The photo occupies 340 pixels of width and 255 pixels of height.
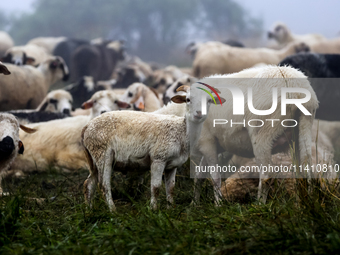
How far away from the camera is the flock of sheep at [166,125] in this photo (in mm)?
4301

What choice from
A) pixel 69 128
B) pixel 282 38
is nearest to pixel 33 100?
pixel 69 128

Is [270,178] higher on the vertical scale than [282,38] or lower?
lower

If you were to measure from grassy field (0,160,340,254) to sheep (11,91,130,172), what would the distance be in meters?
3.01

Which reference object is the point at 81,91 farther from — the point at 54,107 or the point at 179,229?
the point at 179,229

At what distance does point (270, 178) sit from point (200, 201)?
30.7 inches

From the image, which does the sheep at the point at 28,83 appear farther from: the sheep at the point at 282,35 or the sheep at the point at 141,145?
the sheep at the point at 282,35

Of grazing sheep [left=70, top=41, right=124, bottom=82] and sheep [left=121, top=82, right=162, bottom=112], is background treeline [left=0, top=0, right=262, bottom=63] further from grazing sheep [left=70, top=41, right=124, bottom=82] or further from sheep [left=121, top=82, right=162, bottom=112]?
sheep [left=121, top=82, right=162, bottom=112]

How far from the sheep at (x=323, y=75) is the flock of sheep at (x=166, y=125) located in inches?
0.6

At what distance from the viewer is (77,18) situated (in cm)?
2508

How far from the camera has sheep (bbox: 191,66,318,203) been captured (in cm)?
457

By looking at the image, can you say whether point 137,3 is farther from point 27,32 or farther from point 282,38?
point 282,38

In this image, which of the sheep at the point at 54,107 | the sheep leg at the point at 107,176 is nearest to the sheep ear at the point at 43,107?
the sheep at the point at 54,107

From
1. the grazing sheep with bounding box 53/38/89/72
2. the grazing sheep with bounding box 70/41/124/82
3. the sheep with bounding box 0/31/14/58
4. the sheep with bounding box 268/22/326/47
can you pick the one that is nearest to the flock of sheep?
the grazing sheep with bounding box 70/41/124/82

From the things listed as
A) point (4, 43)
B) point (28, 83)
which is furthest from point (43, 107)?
point (4, 43)
